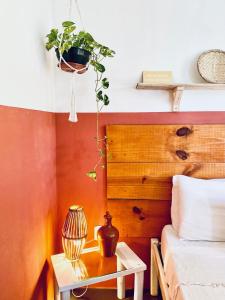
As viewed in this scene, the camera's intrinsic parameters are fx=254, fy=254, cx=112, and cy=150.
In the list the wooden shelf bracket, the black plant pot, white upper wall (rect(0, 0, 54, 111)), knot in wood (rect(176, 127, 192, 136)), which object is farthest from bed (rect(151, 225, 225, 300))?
the black plant pot

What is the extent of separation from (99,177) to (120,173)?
0.15 meters

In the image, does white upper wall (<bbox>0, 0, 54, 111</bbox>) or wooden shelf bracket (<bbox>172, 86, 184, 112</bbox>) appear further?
wooden shelf bracket (<bbox>172, 86, 184, 112</bbox>)

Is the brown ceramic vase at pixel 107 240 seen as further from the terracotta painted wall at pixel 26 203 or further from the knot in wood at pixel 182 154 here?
the knot in wood at pixel 182 154

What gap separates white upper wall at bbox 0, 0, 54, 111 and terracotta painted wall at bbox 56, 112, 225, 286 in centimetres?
24

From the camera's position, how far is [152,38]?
167 cm

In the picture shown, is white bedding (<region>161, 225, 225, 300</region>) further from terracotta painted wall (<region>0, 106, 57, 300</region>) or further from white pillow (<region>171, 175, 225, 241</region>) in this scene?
terracotta painted wall (<region>0, 106, 57, 300</region>)

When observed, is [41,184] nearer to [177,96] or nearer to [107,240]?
[107,240]

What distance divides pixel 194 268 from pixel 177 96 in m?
1.00

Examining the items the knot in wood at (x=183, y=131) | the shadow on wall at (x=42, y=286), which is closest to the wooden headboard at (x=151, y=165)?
the knot in wood at (x=183, y=131)

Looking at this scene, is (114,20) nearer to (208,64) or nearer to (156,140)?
(208,64)

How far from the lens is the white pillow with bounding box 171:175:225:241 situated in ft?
4.84

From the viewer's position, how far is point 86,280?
125 centimetres

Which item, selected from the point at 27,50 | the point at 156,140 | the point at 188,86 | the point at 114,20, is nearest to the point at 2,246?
the point at 27,50

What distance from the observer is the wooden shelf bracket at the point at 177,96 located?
1.56 metres
